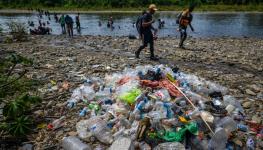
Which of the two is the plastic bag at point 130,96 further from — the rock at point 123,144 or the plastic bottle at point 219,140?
the plastic bottle at point 219,140

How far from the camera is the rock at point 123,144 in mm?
5204

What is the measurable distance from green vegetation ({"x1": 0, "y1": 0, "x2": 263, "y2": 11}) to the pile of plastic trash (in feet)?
222

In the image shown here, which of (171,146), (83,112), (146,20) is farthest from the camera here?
(146,20)

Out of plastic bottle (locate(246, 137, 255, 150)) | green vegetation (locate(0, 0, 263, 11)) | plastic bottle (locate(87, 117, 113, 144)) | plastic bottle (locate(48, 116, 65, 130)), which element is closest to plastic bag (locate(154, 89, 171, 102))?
plastic bottle (locate(87, 117, 113, 144))

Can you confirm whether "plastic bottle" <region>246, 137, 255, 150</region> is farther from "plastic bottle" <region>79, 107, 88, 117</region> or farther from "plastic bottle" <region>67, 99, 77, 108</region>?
"plastic bottle" <region>67, 99, 77, 108</region>

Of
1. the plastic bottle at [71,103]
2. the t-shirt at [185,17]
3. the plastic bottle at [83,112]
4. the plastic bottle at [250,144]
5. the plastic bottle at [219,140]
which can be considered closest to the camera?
the plastic bottle at [219,140]

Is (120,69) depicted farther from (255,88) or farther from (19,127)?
(19,127)

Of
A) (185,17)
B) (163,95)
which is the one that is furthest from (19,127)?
(185,17)

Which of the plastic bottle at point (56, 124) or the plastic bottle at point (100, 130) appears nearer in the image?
the plastic bottle at point (100, 130)

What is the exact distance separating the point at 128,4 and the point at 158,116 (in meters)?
76.0

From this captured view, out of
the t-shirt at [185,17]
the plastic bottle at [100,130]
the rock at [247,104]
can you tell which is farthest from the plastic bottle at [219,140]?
Answer: the t-shirt at [185,17]

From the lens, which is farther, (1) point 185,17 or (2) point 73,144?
(1) point 185,17

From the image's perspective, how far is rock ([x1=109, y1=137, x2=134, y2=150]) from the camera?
5.20 meters

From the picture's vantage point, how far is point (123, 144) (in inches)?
207
